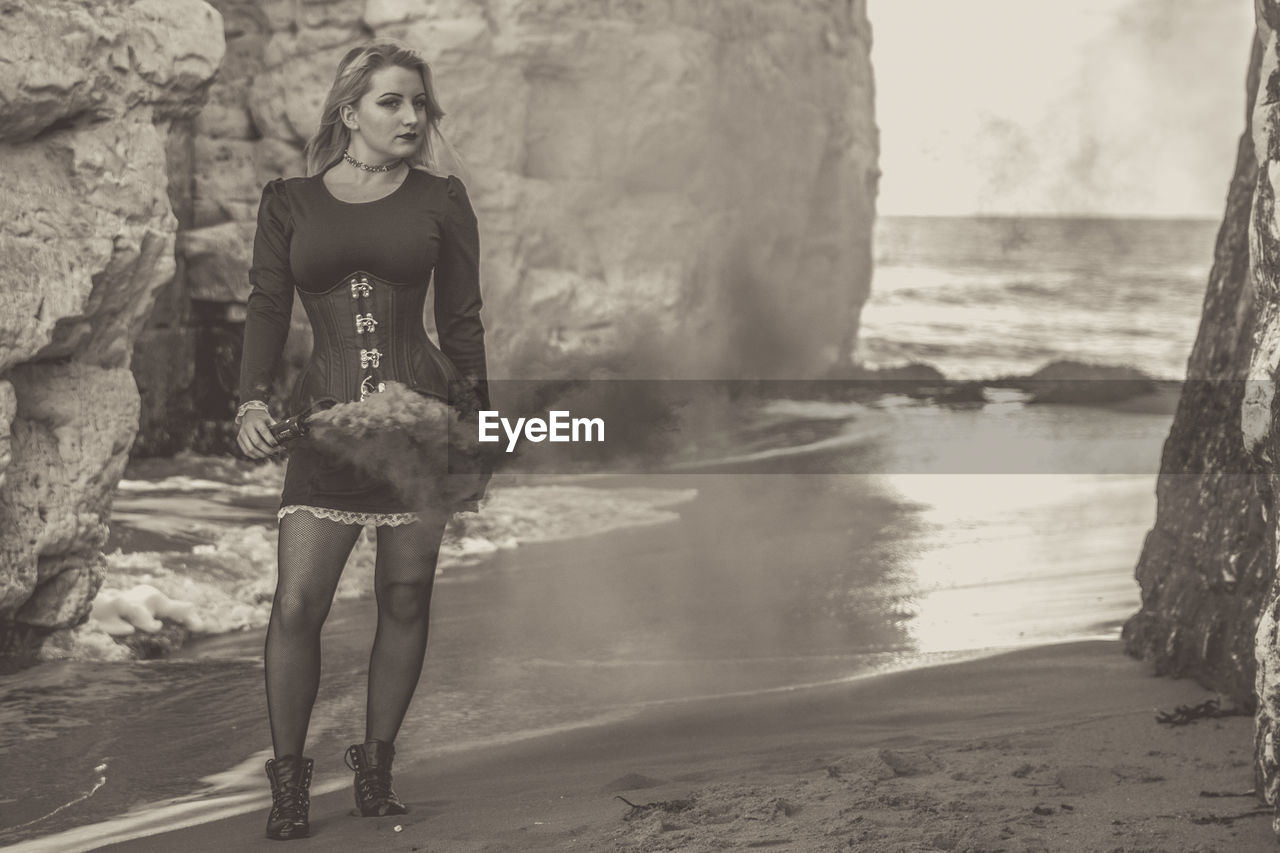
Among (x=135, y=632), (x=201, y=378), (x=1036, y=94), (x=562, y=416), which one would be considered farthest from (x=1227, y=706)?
(x=1036, y=94)

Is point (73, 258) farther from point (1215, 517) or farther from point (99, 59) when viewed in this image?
point (1215, 517)

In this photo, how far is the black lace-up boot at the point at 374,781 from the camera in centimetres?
305

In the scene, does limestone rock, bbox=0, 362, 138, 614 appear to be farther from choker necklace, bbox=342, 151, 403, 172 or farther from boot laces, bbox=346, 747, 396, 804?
choker necklace, bbox=342, 151, 403, 172

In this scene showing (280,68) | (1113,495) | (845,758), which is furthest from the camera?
(280,68)

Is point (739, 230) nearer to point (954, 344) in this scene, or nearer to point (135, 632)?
point (135, 632)

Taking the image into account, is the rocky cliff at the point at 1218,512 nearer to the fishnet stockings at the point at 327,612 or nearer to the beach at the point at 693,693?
the beach at the point at 693,693

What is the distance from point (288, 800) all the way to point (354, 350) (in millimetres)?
934

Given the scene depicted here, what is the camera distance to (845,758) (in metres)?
3.27

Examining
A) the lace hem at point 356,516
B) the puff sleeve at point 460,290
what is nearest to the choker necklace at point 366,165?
the puff sleeve at point 460,290

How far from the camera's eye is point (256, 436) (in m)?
2.93

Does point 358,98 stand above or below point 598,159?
below

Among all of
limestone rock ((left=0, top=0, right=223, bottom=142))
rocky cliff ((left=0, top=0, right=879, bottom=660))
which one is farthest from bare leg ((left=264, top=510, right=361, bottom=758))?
limestone rock ((left=0, top=0, right=223, bottom=142))

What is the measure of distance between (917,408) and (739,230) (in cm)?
254

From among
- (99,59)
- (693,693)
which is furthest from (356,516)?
(99,59)
